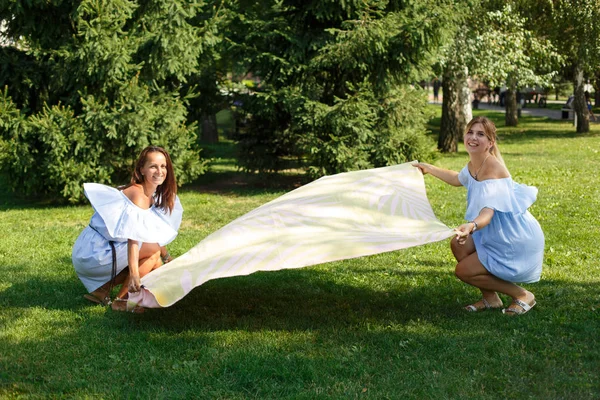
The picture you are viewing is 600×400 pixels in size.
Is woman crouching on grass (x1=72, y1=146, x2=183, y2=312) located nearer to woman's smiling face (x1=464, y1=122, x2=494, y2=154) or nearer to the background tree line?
woman's smiling face (x1=464, y1=122, x2=494, y2=154)

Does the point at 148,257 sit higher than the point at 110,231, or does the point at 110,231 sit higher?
the point at 110,231

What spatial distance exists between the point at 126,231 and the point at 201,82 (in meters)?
9.17

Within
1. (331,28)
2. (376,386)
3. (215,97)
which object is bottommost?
(376,386)

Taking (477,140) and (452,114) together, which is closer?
(477,140)

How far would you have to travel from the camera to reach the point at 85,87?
39.8 feet

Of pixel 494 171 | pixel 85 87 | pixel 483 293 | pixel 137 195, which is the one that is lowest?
pixel 483 293

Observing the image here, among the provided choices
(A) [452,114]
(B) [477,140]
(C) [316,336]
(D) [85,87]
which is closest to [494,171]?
(B) [477,140]

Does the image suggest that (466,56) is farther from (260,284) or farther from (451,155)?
(260,284)

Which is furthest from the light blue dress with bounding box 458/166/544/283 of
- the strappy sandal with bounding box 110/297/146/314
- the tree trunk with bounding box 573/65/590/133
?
the tree trunk with bounding box 573/65/590/133

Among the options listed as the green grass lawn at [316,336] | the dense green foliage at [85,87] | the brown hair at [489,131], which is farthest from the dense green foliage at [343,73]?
the brown hair at [489,131]

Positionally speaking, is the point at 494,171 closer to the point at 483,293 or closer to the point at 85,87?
the point at 483,293

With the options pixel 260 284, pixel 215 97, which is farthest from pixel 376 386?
pixel 215 97

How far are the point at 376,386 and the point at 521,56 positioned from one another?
16923 mm

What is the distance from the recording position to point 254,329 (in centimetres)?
579
